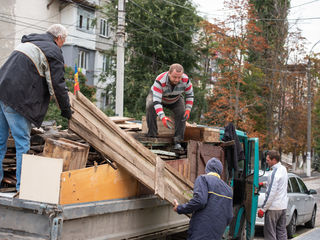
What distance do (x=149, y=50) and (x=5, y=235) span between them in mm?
20726

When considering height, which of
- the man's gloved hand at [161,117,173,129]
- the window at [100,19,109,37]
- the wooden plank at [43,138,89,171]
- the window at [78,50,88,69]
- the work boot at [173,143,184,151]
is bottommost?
the work boot at [173,143,184,151]

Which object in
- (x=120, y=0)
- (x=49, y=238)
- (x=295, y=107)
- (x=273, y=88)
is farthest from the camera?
(x=295, y=107)

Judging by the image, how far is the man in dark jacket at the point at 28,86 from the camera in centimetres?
389

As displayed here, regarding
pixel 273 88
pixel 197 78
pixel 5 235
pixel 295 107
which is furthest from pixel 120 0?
pixel 295 107

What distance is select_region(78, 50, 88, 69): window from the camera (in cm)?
2973

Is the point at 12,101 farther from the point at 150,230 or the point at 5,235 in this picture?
the point at 150,230

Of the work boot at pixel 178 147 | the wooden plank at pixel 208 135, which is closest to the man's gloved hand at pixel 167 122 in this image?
the work boot at pixel 178 147

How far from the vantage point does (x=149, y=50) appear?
23547mm

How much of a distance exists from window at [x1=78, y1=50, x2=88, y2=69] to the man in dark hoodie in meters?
26.1

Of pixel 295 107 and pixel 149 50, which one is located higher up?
pixel 149 50

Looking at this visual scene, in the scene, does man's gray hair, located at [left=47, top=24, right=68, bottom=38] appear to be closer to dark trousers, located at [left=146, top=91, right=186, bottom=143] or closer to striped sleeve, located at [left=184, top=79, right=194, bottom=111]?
dark trousers, located at [left=146, top=91, right=186, bottom=143]

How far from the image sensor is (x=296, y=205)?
422 inches

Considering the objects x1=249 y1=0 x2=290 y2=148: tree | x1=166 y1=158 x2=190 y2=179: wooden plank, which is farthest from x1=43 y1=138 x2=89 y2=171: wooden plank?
x1=249 y1=0 x2=290 y2=148: tree

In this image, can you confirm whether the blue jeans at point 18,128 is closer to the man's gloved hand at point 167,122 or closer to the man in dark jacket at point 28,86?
the man in dark jacket at point 28,86
